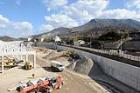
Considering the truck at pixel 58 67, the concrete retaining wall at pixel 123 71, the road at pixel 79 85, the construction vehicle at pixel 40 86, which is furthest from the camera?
the truck at pixel 58 67

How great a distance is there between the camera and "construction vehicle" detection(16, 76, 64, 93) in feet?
99.4

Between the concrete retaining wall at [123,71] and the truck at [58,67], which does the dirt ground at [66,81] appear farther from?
the concrete retaining wall at [123,71]

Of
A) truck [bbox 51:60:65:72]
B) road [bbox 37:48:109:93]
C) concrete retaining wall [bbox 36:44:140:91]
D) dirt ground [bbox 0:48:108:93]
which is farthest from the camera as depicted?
truck [bbox 51:60:65:72]

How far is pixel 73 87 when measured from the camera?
33.8 meters

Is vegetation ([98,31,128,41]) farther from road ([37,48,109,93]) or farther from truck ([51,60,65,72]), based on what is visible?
road ([37,48,109,93])

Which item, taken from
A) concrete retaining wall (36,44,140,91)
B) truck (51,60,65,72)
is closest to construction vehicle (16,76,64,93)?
concrete retaining wall (36,44,140,91)

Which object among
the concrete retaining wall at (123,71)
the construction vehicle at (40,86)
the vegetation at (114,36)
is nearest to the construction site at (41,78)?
the construction vehicle at (40,86)

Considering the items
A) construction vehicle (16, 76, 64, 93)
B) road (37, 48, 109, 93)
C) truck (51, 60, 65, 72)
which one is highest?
truck (51, 60, 65, 72)

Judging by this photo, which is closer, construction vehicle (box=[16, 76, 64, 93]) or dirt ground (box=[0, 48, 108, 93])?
construction vehicle (box=[16, 76, 64, 93])

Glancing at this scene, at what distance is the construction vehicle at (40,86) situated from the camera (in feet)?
99.4

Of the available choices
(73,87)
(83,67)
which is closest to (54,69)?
(83,67)

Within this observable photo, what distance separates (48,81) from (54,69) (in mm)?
12287

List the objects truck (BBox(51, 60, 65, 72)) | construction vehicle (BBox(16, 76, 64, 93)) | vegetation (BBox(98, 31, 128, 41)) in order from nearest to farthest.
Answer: construction vehicle (BBox(16, 76, 64, 93)) → truck (BBox(51, 60, 65, 72)) → vegetation (BBox(98, 31, 128, 41))

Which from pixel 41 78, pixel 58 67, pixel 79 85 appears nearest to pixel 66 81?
pixel 79 85
